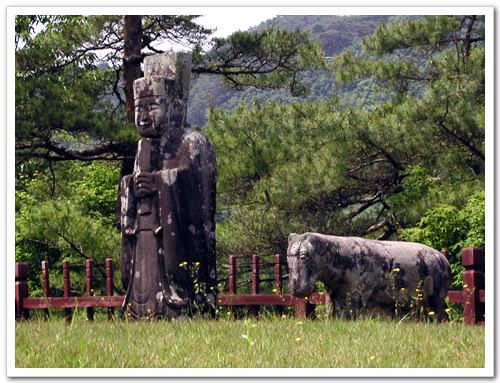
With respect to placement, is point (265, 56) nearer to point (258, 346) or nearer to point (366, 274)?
point (366, 274)

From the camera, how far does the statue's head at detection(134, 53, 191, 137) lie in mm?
9828

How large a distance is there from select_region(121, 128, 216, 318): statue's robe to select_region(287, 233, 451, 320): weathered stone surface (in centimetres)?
145

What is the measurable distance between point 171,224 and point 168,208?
7.5 inches

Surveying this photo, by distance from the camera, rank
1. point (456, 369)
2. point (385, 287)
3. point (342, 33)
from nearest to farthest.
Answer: point (456, 369)
point (385, 287)
point (342, 33)

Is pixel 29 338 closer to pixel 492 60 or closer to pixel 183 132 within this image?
pixel 183 132

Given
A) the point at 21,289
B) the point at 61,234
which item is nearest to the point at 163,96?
the point at 21,289

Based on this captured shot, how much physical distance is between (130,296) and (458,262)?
7.26 m

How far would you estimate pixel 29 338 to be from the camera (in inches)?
271

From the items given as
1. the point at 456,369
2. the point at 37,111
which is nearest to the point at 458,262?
the point at 37,111

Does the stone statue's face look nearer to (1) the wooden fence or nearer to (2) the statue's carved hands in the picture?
(2) the statue's carved hands

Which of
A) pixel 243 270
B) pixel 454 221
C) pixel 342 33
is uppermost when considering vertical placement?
pixel 342 33

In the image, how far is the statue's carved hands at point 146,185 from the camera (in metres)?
9.70

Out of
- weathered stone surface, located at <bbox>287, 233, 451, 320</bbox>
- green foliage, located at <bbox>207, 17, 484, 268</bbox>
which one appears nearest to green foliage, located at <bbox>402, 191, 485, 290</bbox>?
green foliage, located at <bbox>207, 17, 484, 268</bbox>

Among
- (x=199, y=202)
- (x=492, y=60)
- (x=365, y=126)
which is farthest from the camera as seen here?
(x=365, y=126)
